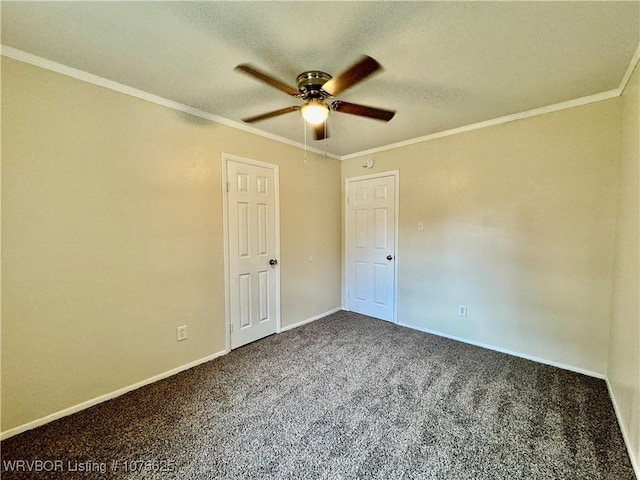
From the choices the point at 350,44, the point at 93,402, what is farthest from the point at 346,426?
the point at 350,44

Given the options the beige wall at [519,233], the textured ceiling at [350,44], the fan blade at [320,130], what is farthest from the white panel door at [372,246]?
the textured ceiling at [350,44]

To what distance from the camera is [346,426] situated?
1771 millimetres

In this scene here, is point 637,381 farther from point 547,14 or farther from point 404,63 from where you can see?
point 404,63

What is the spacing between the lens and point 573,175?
A: 7.81ft

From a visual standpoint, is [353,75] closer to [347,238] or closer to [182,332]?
[182,332]

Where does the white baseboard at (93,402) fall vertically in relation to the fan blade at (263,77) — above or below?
below

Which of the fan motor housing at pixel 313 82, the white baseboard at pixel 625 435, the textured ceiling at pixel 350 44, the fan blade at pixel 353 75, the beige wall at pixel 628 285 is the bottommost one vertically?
the white baseboard at pixel 625 435

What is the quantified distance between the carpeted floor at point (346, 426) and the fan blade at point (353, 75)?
212cm

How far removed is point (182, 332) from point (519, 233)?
335 cm

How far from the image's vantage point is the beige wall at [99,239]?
5.61 ft

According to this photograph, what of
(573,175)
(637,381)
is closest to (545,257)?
(573,175)

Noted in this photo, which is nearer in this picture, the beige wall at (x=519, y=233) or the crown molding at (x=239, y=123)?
the crown molding at (x=239, y=123)

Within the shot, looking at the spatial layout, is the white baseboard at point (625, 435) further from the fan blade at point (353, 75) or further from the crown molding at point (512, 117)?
the fan blade at point (353, 75)

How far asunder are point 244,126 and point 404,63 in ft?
5.76
